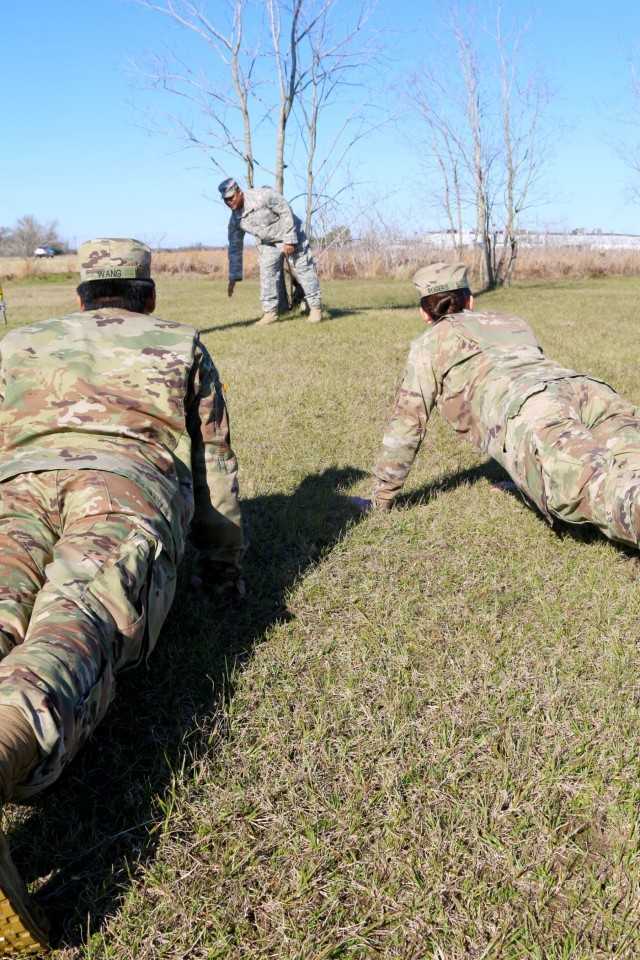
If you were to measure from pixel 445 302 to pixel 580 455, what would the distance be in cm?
146

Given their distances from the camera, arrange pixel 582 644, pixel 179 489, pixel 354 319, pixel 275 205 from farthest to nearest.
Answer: pixel 354 319
pixel 275 205
pixel 582 644
pixel 179 489

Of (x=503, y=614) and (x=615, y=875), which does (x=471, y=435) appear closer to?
(x=503, y=614)

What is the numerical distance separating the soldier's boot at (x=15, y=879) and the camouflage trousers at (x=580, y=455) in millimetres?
2494

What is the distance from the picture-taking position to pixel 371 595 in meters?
3.42

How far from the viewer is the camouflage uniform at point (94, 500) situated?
1826 millimetres

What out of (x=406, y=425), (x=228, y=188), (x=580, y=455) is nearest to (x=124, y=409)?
(x=406, y=425)

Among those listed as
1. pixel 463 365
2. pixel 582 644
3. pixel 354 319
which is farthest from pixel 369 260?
pixel 582 644

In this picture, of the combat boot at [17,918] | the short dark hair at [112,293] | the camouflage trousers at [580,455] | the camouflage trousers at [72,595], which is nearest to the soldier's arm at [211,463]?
the short dark hair at [112,293]

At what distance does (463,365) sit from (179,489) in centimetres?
215

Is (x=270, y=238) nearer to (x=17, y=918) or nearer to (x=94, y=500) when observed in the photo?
(x=94, y=500)

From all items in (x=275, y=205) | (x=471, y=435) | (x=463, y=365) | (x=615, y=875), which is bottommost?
(x=615, y=875)

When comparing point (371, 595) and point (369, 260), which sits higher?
point (369, 260)

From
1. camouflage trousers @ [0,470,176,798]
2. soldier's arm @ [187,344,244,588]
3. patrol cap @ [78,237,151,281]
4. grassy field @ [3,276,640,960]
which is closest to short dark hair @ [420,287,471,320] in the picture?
grassy field @ [3,276,640,960]

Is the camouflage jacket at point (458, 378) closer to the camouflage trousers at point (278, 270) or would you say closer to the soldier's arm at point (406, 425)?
the soldier's arm at point (406, 425)
